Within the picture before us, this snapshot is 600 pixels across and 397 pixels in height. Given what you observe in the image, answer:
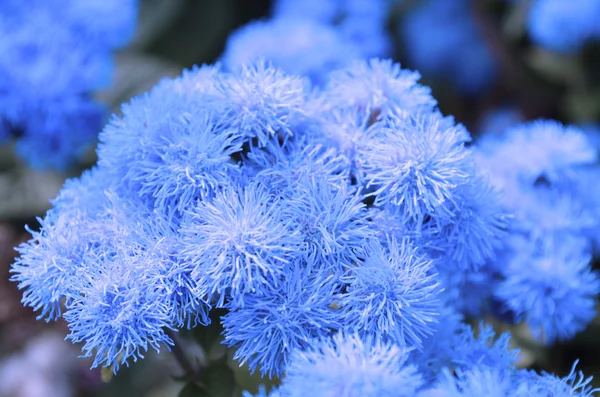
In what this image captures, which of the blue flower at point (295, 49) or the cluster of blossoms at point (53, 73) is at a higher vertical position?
the cluster of blossoms at point (53, 73)

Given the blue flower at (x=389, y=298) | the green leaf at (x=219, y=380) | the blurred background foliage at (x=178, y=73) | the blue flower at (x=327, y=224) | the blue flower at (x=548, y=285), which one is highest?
the blurred background foliage at (x=178, y=73)

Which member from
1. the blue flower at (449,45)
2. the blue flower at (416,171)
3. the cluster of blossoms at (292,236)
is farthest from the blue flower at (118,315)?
the blue flower at (449,45)

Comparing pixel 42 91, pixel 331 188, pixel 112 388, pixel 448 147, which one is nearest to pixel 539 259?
pixel 448 147

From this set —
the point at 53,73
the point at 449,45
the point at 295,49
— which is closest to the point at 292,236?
the point at 295,49

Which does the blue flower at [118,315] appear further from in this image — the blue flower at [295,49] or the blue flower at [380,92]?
the blue flower at [295,49]

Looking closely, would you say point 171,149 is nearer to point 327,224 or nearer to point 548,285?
point 327,224

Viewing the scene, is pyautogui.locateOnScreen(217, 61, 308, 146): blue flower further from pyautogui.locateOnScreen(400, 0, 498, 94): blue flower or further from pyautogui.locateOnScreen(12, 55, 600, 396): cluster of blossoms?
pyautogui.locateOnScreen(400, 0, 498, 94): blue flower
